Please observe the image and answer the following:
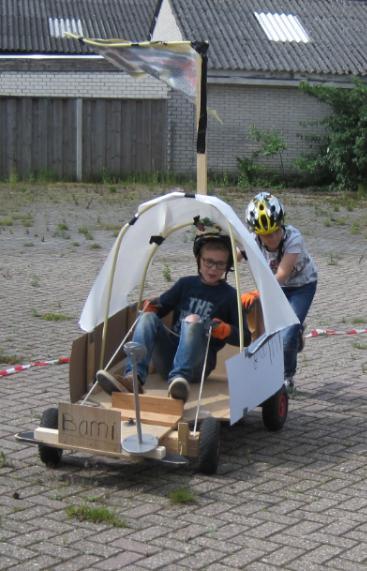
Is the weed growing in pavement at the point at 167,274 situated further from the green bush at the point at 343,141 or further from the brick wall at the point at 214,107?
the brick wall at the point at 214,107

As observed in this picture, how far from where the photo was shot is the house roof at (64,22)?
32.3 m

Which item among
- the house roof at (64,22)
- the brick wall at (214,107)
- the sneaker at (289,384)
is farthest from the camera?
the house roof at (64,22)

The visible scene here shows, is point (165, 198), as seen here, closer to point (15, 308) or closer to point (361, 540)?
point (361, 540)

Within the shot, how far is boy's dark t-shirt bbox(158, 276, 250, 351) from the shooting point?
6.59 metres

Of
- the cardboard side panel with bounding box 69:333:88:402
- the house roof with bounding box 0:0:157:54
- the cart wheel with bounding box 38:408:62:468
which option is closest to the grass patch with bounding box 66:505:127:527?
the cart wheel with bounding box 38:408:62:468

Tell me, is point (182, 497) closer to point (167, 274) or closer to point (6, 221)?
point (167, 274)

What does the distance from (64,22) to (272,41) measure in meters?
9.64

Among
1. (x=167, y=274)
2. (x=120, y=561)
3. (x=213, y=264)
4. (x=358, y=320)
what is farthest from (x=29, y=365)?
(x=167, y=274)

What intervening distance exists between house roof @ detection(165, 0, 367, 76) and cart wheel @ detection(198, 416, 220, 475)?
20829 millimetres

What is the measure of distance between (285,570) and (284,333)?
2901 mm

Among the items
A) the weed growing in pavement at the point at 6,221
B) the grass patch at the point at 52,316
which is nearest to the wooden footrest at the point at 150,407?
the grass patch at the point at 52,316

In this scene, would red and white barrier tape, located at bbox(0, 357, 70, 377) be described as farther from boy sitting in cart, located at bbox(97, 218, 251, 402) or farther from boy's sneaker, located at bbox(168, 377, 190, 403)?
boy's sneaker, located at bbox(168, 377, 190, 403)

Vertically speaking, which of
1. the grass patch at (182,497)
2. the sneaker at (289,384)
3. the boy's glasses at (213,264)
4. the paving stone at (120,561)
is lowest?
the sneaker at (289,384)

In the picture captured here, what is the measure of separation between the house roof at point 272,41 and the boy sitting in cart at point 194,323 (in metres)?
19.6
